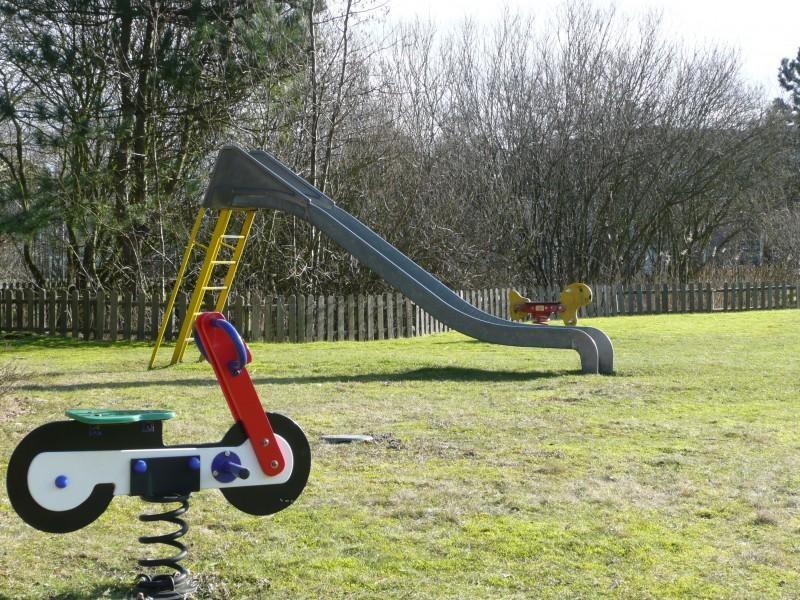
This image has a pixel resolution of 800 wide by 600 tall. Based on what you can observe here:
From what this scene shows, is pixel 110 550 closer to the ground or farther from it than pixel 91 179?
closer to the ground

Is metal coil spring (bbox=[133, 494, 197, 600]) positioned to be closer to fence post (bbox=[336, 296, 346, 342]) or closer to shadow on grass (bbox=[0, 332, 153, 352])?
shadow on grass (bbox=[0, 332, 153, 352])

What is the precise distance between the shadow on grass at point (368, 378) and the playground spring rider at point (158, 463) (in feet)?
26.6

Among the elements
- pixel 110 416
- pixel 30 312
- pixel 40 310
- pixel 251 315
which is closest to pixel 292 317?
pixel 251 315

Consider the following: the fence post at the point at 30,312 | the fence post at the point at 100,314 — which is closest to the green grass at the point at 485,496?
the fence post at the point at 100,314

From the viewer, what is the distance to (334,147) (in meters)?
21.0

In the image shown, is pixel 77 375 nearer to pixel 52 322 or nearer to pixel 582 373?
pixel 582 373

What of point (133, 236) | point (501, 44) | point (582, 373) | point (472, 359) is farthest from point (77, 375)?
point (501, 44)

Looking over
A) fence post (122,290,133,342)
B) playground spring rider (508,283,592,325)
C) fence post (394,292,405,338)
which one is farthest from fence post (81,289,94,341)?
playground spring rider (508,283,592,325)

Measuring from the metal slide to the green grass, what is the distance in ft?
1.92

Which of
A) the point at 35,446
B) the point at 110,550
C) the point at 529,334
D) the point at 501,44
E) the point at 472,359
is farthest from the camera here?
the point at 501,44

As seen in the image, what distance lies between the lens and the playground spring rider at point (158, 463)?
3783 mm

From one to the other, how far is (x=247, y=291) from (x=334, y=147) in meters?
3.66

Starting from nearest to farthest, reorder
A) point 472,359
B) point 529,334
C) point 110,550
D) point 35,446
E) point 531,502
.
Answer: point 35,446, point 110,550, point 531,502, point 529,334, point 472,359

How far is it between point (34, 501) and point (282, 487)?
982mm
